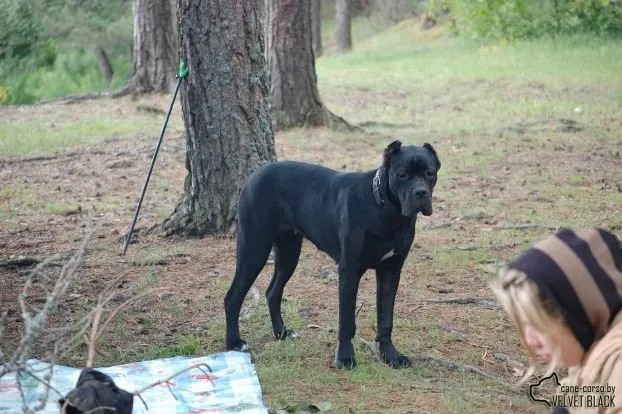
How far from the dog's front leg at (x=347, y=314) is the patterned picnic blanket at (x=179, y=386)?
52cm

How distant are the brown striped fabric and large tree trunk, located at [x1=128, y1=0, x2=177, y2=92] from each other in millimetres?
14625

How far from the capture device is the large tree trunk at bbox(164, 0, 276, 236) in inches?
321

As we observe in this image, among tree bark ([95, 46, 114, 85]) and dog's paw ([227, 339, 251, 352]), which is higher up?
tree bark ([95, 46, 114, 85])

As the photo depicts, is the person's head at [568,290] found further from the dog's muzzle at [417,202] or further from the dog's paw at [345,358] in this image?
the dog's paw at [345,358]

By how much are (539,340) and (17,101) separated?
19963 mm

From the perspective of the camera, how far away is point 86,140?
44.7 ft

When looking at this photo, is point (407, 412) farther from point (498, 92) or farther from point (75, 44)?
point (75, 44)

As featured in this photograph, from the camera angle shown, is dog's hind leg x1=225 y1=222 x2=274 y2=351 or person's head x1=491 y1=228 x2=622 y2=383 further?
dog's hind leg x1=225 y1=222 x2=274 y2=351

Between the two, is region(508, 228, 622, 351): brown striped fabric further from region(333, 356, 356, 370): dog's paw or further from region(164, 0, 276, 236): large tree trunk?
region(164, 0, 276, 236): large tree trunk

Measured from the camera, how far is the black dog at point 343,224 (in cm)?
538

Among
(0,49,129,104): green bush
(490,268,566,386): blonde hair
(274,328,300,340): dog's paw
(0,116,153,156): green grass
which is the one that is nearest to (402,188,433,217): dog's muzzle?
(274,328,300,340): dog's paw

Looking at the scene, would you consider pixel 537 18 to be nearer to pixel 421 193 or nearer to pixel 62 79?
pixel 62 79

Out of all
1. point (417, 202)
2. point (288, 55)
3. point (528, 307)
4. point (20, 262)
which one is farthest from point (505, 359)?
point (288, 55)

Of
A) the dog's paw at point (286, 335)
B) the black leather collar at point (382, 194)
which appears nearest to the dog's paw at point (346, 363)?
the dog's paw at point (286, 335)
